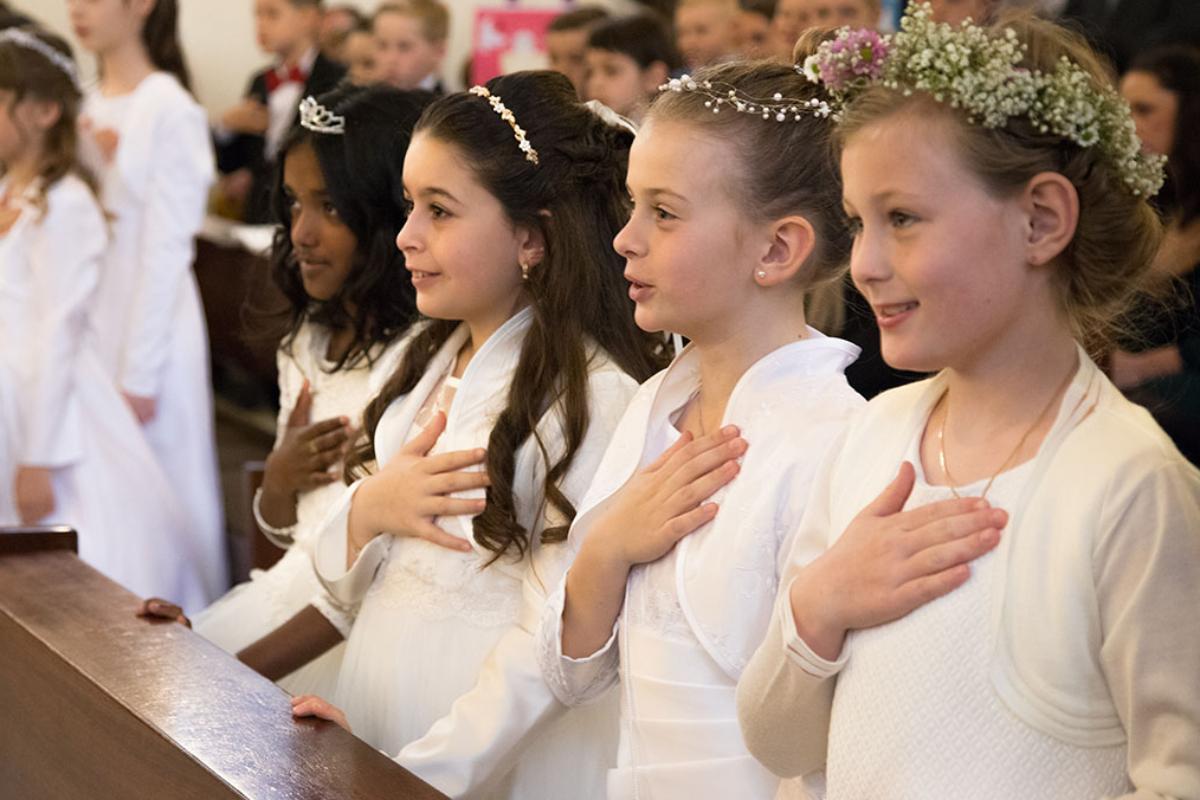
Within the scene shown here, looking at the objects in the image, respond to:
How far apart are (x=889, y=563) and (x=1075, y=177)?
389 mm

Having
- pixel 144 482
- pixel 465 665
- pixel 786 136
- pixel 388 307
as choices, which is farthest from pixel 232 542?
pixel 786 136

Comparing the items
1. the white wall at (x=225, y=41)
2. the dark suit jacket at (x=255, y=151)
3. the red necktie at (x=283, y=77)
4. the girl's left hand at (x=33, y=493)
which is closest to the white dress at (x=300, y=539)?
the girl's left hand at (x=33, y=493)

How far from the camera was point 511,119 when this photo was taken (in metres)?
2.47

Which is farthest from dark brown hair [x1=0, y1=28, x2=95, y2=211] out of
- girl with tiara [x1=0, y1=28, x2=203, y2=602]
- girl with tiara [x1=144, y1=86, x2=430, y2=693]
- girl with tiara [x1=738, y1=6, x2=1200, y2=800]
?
girl with tiara [x1=738, y1=6, x2=1200, y2=800]

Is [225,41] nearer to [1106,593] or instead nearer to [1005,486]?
[1005,486]

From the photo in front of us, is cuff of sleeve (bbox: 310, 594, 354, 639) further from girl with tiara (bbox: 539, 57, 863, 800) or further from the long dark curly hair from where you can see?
girl with tiara (bbox: 539, 57, 863, 800)

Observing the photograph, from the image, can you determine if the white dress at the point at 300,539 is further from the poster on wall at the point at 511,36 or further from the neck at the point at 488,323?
the poster on wall at the point at 511,36

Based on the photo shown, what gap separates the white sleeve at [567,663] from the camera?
210cm

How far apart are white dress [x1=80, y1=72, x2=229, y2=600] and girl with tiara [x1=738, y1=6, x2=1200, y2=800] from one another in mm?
3585

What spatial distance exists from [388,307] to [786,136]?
1.21 meters

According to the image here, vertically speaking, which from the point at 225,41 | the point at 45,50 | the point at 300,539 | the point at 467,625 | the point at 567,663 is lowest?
the point at 225,41

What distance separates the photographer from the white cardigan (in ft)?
4.65

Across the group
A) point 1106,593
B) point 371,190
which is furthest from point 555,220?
point 1106,593

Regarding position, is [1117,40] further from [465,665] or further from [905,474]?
[905,474]
